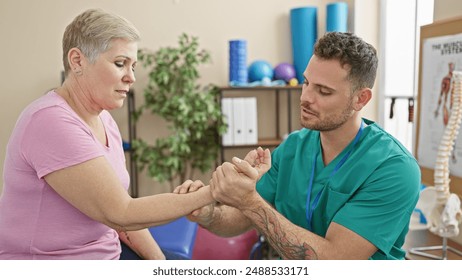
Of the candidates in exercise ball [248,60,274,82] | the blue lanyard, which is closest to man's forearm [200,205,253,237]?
the blue lanyard

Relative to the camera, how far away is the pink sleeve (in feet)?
2.28

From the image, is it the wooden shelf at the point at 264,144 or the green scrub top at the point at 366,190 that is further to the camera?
the wooden shelf at the point at 264,144

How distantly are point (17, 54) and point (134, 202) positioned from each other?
3.99 ft

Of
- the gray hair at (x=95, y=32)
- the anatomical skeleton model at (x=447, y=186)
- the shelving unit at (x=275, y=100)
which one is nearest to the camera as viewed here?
the gray hair at (x=95, y=32)

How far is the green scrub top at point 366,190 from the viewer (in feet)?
2.81

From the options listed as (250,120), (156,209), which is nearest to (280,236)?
(156,209)

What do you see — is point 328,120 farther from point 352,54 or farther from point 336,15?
point 336,15

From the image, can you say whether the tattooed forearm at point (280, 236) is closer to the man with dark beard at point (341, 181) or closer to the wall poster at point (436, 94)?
the man with dark beard at point (341, 181)

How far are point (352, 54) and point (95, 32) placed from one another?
44cm

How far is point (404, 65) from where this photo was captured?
2.53 metres

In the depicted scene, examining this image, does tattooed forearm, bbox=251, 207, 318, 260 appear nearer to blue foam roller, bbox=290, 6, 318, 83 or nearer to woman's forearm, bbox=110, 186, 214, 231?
woman's forearm, bbox=110, 186, 214, 231

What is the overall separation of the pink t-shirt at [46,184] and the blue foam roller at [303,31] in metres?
2.04

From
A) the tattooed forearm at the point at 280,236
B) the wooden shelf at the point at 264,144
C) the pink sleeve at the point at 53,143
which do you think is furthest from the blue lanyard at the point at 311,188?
the wooden shelf at the point at 264,144

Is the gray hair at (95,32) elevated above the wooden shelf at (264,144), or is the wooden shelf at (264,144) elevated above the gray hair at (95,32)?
the gray hair at (95,32)
